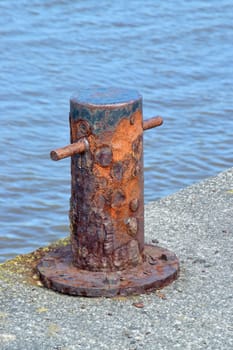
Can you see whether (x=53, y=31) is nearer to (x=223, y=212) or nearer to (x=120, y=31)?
(x=120, y=31)

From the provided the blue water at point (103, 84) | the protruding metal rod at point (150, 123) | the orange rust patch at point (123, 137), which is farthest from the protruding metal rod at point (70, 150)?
the blue water at point (103, 84)

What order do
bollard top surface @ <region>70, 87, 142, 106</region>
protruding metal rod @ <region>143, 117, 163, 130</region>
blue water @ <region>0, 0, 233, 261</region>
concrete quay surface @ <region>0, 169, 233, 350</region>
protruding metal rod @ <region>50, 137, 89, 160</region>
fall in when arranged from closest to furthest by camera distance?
1. concrete quay surface @ <region>0, 169, 233, 350</region>
2. protruding metal rod @ <region>50, 137, 89, 160</region>
3. bollard top surface @ <region>70, 87, 142, 106</region>
4. protruding metal rod @ <region>143, 117, 163, 130</region>
5. blue water @ <region>0, 0, 233, 261</region>

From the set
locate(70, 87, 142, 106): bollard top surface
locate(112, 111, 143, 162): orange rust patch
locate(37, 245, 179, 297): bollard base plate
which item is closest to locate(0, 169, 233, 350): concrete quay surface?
locate(37, 245, 179, 297): bollard base plate

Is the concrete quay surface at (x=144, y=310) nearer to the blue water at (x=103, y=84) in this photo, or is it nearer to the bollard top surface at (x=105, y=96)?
the bollard top surface at (x=105, y=96)

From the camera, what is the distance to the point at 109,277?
4.39 meters

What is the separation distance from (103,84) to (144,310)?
452 centimetres

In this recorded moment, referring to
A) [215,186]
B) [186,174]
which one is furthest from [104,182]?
[186,174]

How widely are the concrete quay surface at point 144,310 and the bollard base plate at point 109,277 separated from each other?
0.11 feet

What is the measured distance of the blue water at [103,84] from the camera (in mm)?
6754

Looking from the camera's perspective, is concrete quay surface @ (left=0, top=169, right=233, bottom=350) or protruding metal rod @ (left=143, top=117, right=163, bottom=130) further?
protruding metal rod @ (left=143, top=117, right=163, bottom=130)

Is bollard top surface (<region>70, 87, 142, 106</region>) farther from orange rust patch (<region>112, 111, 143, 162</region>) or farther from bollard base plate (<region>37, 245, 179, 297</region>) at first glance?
bollard base plate (<region>37, 245, 179, 297</region>)

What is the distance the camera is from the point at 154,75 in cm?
896

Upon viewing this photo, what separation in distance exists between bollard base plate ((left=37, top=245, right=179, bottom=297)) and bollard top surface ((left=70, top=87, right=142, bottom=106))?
2.39 ft

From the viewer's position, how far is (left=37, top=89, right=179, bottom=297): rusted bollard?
4277 mm
